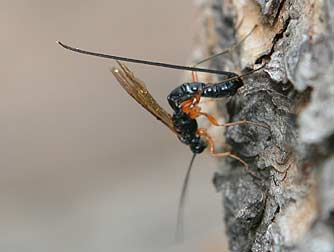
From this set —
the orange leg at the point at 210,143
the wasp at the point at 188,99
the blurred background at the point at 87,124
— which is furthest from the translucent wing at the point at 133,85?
the blurred background at the point at 87,124

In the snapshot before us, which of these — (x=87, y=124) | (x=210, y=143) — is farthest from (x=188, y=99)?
(x=87, y=124)

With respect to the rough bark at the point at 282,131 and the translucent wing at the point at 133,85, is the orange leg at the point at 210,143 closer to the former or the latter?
the rough bark at the point at 282,131

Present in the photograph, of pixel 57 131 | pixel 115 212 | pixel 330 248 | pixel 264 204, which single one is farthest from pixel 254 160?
pixel 57 131

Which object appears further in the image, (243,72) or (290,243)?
(243,72)

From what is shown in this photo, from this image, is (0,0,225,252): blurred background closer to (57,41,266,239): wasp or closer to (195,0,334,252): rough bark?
(57,41,266,239): wasp

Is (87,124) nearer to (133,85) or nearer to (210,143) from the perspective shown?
(210,143)

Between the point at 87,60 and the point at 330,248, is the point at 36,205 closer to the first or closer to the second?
the point at 87,60
